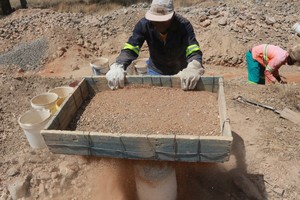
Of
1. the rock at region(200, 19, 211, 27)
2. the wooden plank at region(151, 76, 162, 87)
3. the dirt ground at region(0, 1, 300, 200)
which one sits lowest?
the rock at region(200, 19, 211, 27)

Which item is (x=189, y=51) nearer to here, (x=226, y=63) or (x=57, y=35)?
(x=226, y=63)

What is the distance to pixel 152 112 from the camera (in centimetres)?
270

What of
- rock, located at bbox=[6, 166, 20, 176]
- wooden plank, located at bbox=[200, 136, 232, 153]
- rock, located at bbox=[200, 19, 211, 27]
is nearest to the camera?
wooden plank, located at bbox=[200, 136, 232, 153]

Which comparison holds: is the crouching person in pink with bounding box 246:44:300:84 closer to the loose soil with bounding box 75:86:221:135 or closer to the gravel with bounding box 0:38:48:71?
the loose soil with bounding box 75:86:221:135

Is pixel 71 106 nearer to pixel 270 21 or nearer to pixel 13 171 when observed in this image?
pixel 13 171

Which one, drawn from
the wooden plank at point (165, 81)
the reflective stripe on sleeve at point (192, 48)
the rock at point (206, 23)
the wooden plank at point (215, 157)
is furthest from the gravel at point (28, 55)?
the wooden plank at point (215, 157)

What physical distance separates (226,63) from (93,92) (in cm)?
590

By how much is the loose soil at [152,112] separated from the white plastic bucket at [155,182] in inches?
22.1

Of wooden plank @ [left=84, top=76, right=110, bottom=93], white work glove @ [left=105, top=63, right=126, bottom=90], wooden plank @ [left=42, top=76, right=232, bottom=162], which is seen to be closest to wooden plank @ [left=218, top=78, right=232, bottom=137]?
wooden plank @ [left=42, top=76, right=232, bottom=162]

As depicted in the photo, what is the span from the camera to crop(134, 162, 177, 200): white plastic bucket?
9.66 feet

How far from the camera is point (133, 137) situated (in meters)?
2.21

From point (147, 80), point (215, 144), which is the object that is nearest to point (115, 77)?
point (147, 80)

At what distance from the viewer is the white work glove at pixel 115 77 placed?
9.85 ft

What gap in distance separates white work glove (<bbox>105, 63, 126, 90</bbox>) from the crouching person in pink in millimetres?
3296
